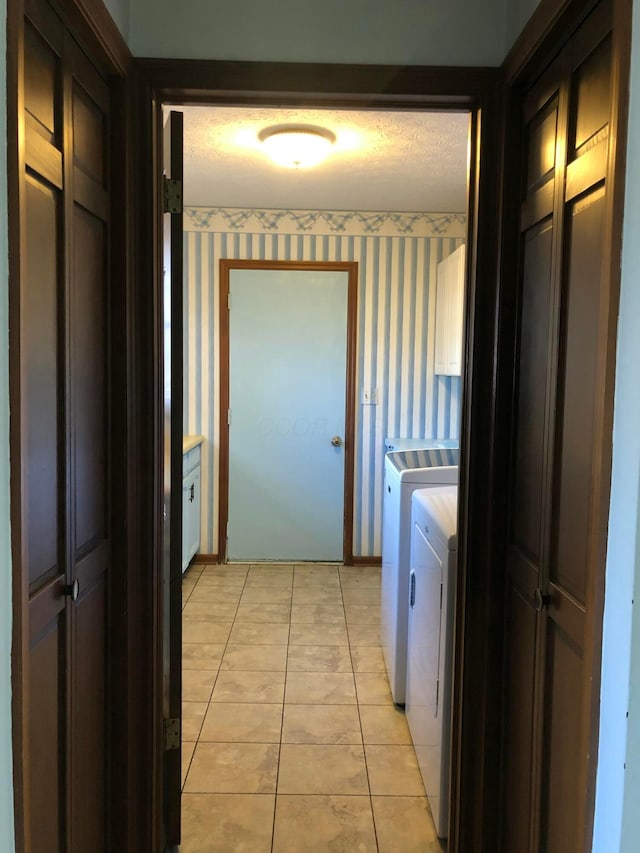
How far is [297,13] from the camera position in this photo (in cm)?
153

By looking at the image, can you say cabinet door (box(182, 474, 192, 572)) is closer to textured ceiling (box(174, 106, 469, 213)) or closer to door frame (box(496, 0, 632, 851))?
textured ceiling (box(174, 106, 469, 213))

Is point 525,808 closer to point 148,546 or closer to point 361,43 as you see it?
point 148,546

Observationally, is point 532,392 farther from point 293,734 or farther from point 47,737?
point 293,734

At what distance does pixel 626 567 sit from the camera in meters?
0.88

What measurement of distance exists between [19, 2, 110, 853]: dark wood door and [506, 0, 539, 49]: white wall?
96cm

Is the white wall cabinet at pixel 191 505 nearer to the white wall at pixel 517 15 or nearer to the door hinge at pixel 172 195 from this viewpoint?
the door hinge at pixel 172 195

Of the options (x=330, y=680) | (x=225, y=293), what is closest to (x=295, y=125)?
(x=225, y=293)

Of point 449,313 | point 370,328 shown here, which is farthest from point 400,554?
point 370,328

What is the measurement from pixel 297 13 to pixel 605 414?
1.24 metres

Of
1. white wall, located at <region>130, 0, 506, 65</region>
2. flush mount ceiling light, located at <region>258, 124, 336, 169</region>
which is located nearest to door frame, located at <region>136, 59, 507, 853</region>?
white wall, located at <region>130, 0, 506, 65</region>

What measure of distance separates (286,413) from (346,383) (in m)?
0.47

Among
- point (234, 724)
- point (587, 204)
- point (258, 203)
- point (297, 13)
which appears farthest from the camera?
point (258, 203)

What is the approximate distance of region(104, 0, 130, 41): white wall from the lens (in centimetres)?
140

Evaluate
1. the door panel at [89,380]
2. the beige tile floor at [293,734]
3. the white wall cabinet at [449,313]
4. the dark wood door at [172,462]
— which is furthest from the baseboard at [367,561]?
the door panel at [89,380]
